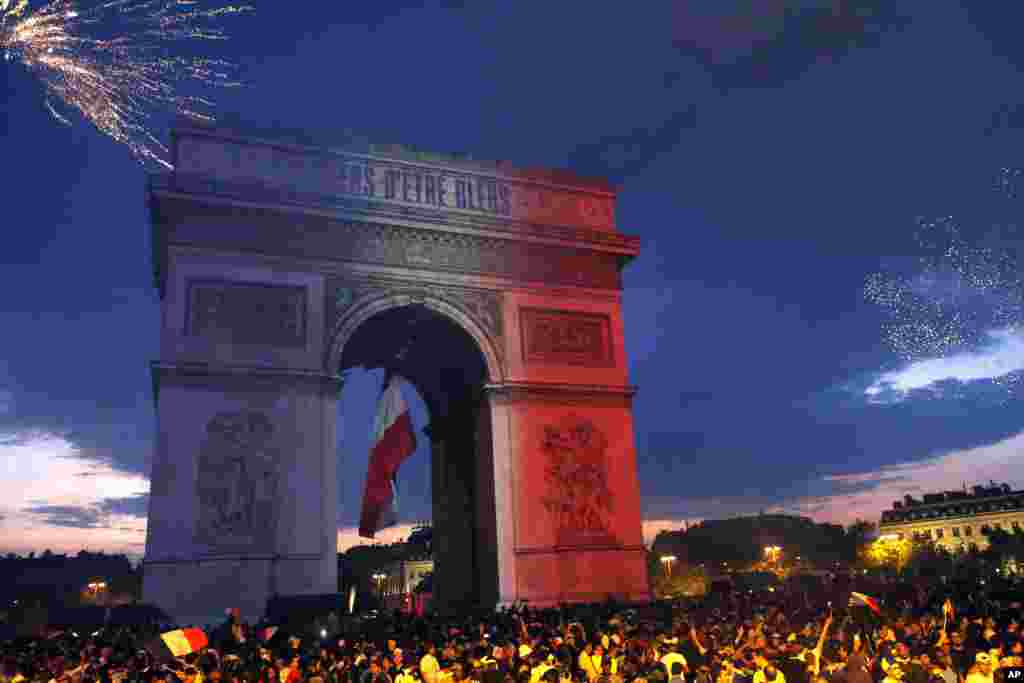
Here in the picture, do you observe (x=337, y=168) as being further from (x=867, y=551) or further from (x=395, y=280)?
(x=867, y=551)

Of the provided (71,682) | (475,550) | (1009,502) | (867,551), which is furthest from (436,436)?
(1009,502)

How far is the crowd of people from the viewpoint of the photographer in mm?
8477

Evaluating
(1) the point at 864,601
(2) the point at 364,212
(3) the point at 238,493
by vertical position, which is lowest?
(1) the point at 864,601

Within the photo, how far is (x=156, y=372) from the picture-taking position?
1952cm

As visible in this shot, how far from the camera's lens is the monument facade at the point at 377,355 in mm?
19484

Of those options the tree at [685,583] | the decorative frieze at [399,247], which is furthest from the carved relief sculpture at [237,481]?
the tree at [685,583]

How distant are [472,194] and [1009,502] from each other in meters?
91.1

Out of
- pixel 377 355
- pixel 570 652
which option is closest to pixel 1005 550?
pixel 377 355

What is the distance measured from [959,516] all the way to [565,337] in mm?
90733

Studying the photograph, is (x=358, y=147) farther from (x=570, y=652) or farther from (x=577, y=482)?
(x=570, y=652)

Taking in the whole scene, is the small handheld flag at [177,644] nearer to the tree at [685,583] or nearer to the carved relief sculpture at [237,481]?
the carved relief sculpture at [237,481]

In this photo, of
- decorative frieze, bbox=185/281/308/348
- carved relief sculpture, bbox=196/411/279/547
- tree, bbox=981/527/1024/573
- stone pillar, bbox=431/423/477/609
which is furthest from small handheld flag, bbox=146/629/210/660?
tree, bbox=981/527/1024/573

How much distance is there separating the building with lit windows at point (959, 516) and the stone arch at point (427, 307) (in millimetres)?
80282

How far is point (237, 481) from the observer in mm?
19641
